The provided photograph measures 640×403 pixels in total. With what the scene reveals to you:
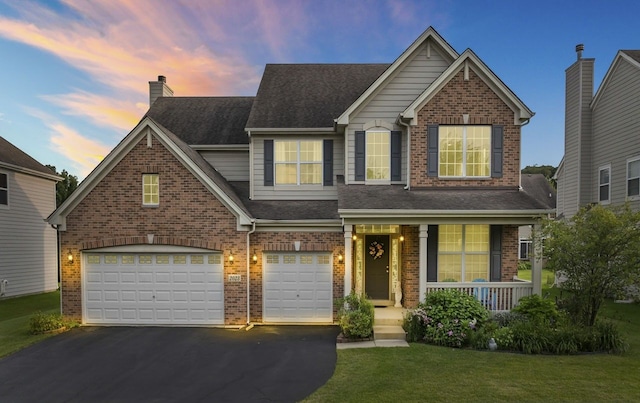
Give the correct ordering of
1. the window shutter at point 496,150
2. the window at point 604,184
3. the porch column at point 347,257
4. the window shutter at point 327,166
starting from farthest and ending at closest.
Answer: the window at point 604,184, the window shutter at point 327,166, the window shutter at point 496,150, the porch column at point 347,257

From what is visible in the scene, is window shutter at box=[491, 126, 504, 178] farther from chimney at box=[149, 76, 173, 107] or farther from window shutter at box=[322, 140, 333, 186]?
chimney at box=[149, 76, 173, 107]

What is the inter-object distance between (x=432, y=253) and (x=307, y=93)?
340 inches

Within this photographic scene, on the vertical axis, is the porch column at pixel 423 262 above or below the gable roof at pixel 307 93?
below

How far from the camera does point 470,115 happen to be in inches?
463

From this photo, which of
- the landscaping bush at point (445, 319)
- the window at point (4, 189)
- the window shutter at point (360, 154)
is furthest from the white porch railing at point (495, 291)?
the window at point (4, 189)

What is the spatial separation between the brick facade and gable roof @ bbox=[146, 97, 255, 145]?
7.28 metres

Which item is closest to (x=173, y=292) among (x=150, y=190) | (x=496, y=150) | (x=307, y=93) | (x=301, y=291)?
(x=150, y=190)

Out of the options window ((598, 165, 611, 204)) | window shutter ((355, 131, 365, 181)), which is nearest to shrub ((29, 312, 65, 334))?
window shutter ((355, 131, 365, 181))

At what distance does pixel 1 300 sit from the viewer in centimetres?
1609

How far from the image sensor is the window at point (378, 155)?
12477 mm

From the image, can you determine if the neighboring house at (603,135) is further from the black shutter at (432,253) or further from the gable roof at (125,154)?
the gable roof at (125,154)

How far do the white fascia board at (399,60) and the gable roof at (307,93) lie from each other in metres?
1.06

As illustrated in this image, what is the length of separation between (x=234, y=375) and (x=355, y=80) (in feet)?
42.9

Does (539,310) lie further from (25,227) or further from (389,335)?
(25,227)
